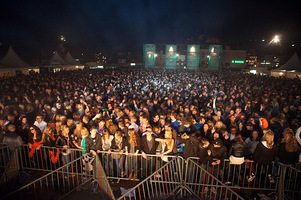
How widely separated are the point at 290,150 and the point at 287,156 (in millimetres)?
176

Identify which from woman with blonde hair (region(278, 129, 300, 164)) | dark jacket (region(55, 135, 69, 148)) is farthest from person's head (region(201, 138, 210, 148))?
dark jacket (region(55, 135, 69, 148))

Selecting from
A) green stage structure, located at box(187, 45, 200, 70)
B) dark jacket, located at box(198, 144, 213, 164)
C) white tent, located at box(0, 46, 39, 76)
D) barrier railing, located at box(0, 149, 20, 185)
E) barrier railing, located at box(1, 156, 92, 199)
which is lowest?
barrier railing, located at box(1, 156, 92, 199)

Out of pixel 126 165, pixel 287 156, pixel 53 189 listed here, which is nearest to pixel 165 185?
pixel 126 165

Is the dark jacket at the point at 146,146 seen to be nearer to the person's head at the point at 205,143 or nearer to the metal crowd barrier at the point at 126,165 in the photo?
the metal crowd barrier at the point at 126,165

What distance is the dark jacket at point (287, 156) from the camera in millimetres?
4430

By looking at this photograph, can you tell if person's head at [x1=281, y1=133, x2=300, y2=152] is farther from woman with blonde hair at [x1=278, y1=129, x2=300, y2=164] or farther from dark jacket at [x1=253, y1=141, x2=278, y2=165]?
dark jacket at [x1=253, y1=141, x2=278, y2=165]

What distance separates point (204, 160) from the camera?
4.64 m

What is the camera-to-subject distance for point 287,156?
446 cm

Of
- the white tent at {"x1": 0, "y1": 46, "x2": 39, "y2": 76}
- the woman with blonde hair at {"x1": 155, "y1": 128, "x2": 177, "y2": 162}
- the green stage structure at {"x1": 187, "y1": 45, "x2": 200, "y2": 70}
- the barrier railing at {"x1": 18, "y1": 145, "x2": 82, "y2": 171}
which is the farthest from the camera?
the green stage structure at {"x1": 187, "y1": 45, "x2": 200, "y2": 70}

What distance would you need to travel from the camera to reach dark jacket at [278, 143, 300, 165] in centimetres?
443

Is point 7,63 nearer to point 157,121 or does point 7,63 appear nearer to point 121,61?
point 157,121

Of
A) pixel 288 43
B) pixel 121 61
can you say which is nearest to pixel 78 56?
pixel 121 61

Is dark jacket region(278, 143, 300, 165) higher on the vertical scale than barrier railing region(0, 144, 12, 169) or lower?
higher

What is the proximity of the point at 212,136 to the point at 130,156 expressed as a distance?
8.15 feet
